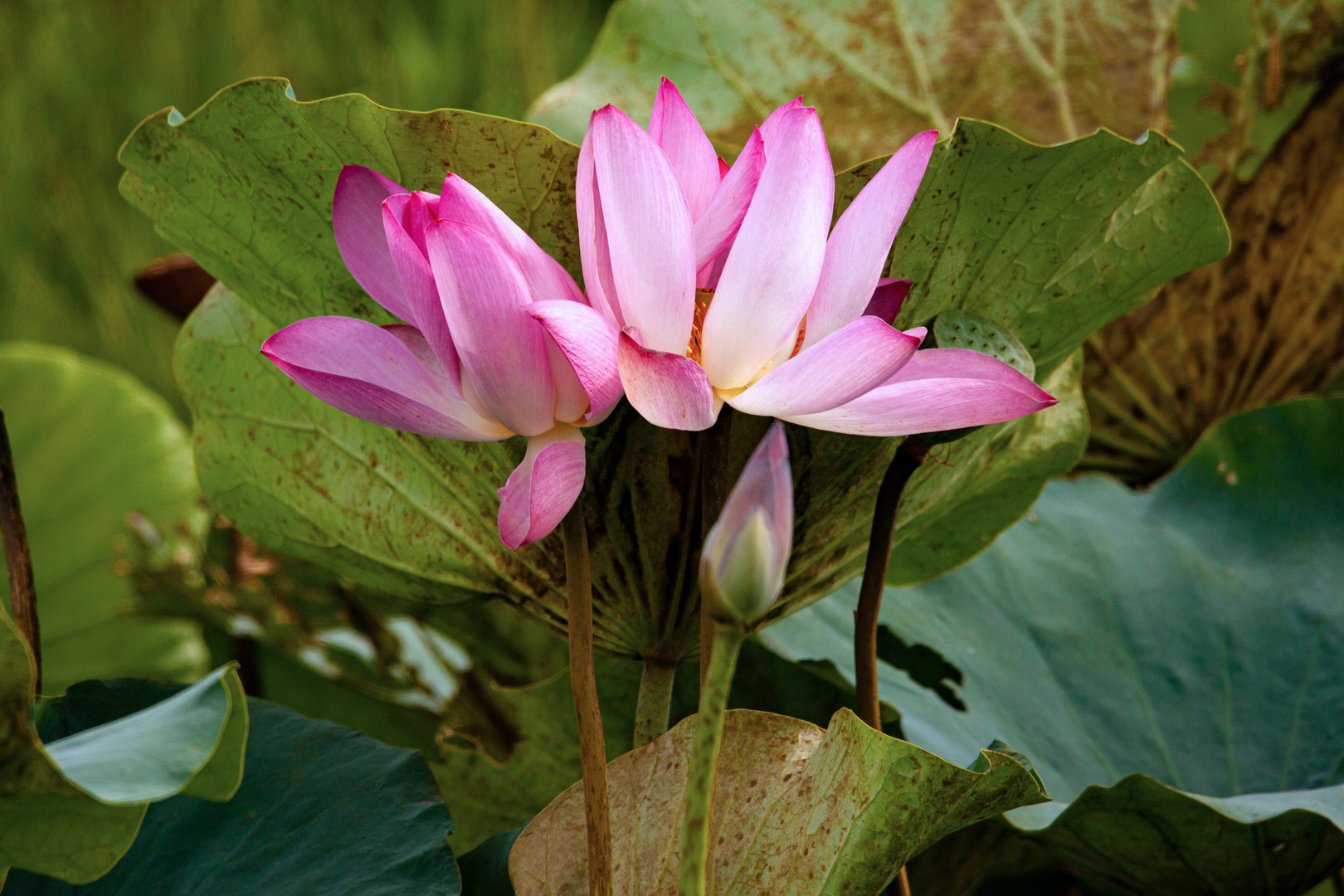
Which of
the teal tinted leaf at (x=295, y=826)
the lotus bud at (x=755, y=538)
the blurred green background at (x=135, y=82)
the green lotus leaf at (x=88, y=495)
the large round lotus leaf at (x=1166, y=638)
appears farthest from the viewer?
the blurred green background at (x=135, y=82)

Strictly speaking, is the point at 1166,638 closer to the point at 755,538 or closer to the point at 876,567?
the point at 876,567

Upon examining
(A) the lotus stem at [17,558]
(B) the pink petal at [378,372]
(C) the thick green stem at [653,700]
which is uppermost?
(B) the pink petal at [378,372]

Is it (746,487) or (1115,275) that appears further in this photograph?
(1115,275)

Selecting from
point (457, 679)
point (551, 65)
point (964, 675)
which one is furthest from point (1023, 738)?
point (551, 65)

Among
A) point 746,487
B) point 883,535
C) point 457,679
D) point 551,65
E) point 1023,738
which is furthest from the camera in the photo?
point 551,65

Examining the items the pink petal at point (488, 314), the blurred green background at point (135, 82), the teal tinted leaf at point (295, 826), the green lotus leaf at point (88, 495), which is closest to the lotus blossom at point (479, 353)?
the pink petal at point (488, 314)

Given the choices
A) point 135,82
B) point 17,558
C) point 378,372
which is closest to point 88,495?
point 17,558

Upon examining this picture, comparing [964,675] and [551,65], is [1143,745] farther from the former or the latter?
[551,65]

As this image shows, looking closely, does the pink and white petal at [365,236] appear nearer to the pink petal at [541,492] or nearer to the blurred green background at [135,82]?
the pink petal at [541,492]
